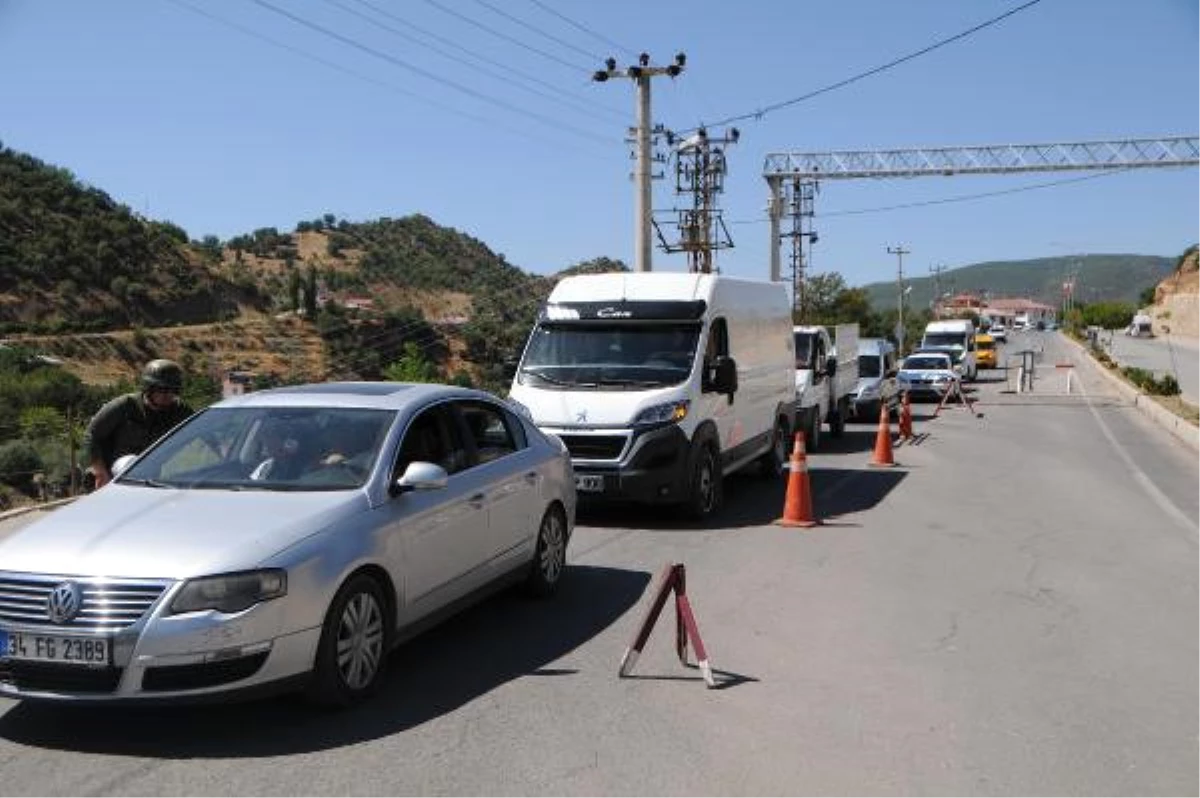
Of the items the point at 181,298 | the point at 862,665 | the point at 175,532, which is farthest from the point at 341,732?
the point at 181,298

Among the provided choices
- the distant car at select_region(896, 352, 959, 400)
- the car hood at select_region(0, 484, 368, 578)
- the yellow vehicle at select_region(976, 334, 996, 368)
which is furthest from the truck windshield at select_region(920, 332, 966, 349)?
the car hood at select_region(0, 484, 368, 578)

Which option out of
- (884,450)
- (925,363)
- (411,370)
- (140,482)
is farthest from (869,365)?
(140,482)

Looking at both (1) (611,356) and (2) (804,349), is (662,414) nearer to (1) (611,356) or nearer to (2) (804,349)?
(1) (611,356)

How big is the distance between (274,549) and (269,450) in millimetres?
1291

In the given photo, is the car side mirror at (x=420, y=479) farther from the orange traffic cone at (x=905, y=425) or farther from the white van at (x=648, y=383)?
the orange traffic cone at (x=905, y=425)

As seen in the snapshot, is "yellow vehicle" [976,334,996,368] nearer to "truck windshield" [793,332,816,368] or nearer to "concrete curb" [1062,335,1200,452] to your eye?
"concrete curb" [1062,335,1200,452]

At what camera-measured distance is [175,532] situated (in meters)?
5.23

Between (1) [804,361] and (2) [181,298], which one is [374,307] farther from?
(1) [804,361]

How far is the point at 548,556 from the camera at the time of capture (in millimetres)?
8031

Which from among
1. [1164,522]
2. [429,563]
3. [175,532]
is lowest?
[1164,522]

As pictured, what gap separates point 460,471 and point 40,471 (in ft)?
35.2

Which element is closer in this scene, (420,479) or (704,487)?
(420,479)

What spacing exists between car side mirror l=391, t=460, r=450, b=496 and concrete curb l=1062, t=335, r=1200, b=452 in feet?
58.7

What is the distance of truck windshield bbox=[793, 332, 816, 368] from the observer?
19.8 metres
